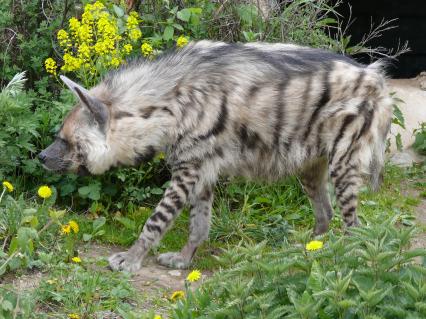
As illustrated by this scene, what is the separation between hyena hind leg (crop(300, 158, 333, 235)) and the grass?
0.12 m

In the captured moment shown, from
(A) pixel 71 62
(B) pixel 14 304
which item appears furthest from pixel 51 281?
(A) pixel 71 62

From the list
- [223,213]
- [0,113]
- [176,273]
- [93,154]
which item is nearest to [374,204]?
[223,213]

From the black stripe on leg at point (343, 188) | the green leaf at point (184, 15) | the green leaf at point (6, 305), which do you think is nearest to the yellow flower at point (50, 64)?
the green leaf at point (184, 15)

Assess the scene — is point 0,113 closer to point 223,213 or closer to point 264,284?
point 223,213

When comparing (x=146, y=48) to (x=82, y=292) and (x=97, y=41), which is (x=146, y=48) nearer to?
(x=97, y=41)

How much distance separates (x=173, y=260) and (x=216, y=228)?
1.76ft

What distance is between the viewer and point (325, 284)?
3150 mm

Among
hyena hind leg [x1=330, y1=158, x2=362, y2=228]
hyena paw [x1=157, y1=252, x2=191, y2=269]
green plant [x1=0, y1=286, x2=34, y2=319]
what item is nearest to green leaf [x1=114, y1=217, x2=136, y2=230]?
hyena paw [x1=157, y1=252, x2=191, y2=269]

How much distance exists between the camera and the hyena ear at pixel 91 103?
4.61m

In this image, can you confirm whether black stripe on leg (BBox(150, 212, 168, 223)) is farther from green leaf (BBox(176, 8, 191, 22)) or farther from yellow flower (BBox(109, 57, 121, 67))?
green leaf (BBox(176, 8, 191, 22))

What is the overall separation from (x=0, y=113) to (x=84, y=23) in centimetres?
81

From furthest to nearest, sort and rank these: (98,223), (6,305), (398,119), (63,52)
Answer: (398,119) < (63,52) < (98,223) < (6,305)

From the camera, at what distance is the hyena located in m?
4.76

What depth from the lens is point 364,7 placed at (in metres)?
9.88
